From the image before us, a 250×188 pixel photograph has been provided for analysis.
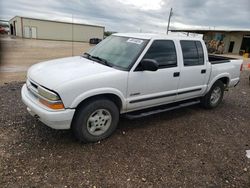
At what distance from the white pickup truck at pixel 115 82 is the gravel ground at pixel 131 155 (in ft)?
1.16

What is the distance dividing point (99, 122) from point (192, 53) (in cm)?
250

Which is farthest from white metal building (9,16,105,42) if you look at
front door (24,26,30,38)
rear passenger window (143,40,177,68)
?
rear passenger window (143,40,177,68)

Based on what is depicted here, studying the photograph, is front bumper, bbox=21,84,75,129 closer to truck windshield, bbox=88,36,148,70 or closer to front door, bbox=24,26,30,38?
truck windshield, bbox=88,36,148,70

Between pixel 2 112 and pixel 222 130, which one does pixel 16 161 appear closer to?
pixel 2 112

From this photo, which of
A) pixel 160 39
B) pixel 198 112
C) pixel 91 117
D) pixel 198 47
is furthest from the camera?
pixel 198 112

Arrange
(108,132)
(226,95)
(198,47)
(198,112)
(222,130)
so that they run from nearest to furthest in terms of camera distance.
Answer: (108,132) → (222,130) → (198,47) → (198,112) → (226,95)

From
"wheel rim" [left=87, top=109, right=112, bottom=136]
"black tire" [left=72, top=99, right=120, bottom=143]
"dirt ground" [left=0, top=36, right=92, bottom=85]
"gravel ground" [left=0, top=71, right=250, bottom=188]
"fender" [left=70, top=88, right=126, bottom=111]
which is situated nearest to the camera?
"dirt ground" [left=0, top=36, right=92, bottom=85]

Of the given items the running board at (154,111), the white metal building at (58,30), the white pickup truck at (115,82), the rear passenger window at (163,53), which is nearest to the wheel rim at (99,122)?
the white pickup truck at (115,82)

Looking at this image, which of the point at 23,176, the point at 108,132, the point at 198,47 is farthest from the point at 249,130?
the point at 23,176

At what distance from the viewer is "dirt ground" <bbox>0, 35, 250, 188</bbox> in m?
2.75

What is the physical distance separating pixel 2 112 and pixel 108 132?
2350mm

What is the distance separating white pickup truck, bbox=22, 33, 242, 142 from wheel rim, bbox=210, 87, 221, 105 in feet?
1.76

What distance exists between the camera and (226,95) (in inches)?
278

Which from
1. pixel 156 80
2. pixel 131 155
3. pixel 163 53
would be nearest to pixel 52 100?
pixel 131 155
